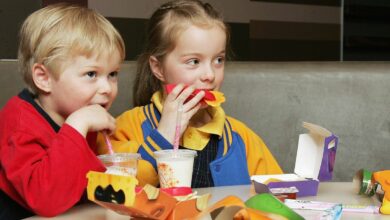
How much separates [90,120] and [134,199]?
1.37ft

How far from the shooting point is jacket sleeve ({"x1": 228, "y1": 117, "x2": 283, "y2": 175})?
73.7 inches

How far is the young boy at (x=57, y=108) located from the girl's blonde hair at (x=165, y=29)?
0.33 metres

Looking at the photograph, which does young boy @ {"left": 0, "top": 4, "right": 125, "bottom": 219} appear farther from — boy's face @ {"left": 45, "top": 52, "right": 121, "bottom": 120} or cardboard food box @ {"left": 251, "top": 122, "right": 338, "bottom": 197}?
cardboard food box @ {"left": 251, "top": 122, "right": 338, "bottom": 197}

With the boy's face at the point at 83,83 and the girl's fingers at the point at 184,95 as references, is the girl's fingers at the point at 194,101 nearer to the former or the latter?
the girl's fingers at the point at 184,95

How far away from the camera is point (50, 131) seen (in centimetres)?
142

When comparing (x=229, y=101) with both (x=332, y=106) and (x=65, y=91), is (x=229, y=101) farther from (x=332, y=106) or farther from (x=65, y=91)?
(x=65, y=91)

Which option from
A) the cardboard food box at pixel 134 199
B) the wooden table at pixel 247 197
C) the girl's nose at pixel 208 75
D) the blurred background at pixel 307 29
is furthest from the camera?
the blurred background at pixel 307 29

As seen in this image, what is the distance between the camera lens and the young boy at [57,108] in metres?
1.28

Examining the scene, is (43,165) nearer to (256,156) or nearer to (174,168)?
(174,168)

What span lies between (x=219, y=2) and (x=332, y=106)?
5.36 feet

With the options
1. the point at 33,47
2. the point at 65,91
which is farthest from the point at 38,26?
the point at 65,91

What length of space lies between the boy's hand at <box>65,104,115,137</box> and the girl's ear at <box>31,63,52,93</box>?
0.51 ft

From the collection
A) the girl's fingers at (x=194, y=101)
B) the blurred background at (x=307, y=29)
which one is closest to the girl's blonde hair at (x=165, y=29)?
the girl's fingers at (x=194, y=101)

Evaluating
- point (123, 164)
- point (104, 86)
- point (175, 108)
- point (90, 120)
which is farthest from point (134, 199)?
point (175, 108)
